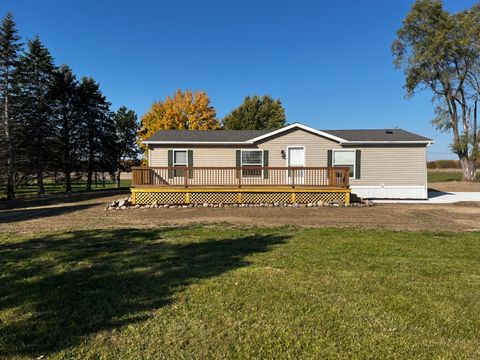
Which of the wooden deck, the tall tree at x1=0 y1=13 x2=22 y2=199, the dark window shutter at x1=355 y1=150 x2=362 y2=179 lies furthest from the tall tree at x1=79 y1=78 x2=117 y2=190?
the dark window shutter at x1=355 y1=150 x2=362 y2=179

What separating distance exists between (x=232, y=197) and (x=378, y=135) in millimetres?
8489

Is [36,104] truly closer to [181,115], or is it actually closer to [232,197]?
[181,115]

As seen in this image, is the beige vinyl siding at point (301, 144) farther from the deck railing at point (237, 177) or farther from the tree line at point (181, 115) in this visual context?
the tree line at point (181, 115)

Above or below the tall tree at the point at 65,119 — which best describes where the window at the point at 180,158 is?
below

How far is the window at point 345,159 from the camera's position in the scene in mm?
15200

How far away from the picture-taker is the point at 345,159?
50.0ft

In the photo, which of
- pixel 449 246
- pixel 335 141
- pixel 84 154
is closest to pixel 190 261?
pixel 449 246

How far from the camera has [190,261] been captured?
15.9ft

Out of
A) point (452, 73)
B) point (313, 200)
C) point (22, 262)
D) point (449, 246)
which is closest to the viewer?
point (22, 262)

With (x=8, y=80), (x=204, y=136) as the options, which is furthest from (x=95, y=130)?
(x=204, y=136)

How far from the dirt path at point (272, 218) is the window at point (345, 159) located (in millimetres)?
3637

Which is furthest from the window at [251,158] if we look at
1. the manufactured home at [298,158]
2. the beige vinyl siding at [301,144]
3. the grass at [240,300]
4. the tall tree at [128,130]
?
the tall tree at [128,130]

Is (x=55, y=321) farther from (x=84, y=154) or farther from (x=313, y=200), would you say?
(x=84, y=154)

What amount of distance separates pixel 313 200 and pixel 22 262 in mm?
10556
